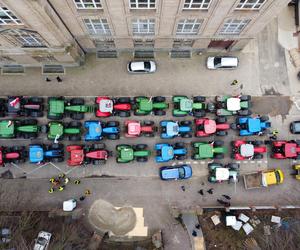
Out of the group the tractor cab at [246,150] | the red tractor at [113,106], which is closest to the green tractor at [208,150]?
the tractor cab at [246,150]

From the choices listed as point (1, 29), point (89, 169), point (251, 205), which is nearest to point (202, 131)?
point (251, 205)

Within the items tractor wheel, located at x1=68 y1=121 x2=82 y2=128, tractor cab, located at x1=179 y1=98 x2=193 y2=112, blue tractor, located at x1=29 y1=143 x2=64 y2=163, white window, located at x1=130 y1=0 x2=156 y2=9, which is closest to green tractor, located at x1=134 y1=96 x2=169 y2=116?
tractor cab, located at x1=179 y1=98 x2=193 y2=112

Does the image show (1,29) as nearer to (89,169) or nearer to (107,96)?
(107,96)

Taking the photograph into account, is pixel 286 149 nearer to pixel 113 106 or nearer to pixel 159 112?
pixel 159 112

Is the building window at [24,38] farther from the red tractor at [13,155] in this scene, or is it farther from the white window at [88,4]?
the red tractor at [13,155]

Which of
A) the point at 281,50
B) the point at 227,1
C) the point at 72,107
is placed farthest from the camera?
the point at 281,50

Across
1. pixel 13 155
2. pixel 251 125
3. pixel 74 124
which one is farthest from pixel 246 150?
pixel 13 155
